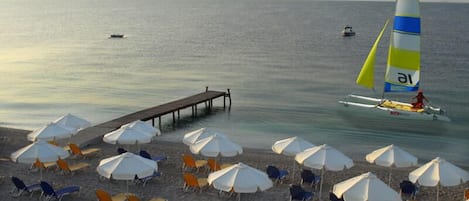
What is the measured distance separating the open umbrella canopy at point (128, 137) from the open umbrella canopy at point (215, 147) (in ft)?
7.25

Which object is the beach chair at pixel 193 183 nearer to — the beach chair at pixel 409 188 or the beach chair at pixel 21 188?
the beach chair at pixel 21 188

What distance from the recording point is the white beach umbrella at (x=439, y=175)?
16234 millimetres

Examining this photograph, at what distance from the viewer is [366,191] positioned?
14680 mm

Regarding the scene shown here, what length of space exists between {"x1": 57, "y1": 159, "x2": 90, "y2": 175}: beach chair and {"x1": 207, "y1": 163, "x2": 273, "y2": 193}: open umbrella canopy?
6.29 m

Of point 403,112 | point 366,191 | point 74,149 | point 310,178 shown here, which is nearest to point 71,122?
point 74,149

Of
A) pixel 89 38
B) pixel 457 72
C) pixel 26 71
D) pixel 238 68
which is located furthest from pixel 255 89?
pixel 89 38

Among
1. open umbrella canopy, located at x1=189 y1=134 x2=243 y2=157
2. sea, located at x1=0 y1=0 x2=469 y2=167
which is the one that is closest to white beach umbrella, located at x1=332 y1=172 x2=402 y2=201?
open umbrella canopy, located at x1=189 y1=134 x2=243 y2=157

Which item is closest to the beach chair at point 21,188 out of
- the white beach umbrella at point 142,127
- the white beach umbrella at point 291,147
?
the white beach umbrella at point 142,127

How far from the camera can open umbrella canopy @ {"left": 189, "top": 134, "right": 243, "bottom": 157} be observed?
18688 mm

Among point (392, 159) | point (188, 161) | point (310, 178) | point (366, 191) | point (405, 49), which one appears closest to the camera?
point (366, 191)

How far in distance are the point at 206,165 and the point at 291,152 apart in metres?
3.84

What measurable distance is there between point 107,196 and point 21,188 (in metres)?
3.34

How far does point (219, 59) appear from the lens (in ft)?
246

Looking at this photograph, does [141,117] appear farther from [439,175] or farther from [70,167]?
[439,175]
